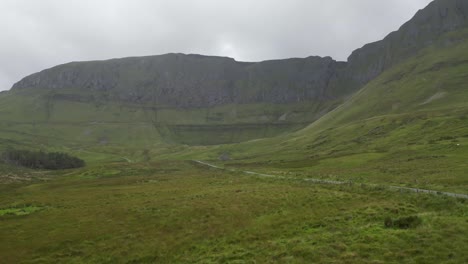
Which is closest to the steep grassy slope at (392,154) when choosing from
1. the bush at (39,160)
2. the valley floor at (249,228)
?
the valley floor at (249,228)

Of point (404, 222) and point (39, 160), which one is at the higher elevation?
point (404, 222)

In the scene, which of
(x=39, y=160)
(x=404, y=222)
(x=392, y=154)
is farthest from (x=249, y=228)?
(x=39, y=160)

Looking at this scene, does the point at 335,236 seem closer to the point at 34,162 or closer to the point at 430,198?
the point at 430,198

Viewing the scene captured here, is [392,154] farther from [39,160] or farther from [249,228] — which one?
[39,160]

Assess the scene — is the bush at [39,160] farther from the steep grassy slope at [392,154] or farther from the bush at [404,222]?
the bush at [404,222]

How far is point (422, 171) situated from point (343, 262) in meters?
49.6

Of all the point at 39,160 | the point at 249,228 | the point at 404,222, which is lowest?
the point at 39,160

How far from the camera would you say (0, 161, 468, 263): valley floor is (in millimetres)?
25047

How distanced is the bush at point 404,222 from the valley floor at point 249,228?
9 centimetres

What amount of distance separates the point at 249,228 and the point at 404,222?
14165 millimetres

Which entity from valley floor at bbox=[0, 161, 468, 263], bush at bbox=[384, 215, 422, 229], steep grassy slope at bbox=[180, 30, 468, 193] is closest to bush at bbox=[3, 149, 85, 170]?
steep grassy slope at bbox=[180, 30, 468, 193]

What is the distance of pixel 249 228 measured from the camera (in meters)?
35.4

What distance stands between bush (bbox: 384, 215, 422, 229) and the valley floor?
0.30 feet

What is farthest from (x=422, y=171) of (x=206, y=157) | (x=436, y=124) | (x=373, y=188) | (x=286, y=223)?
(x=206, y=157)
